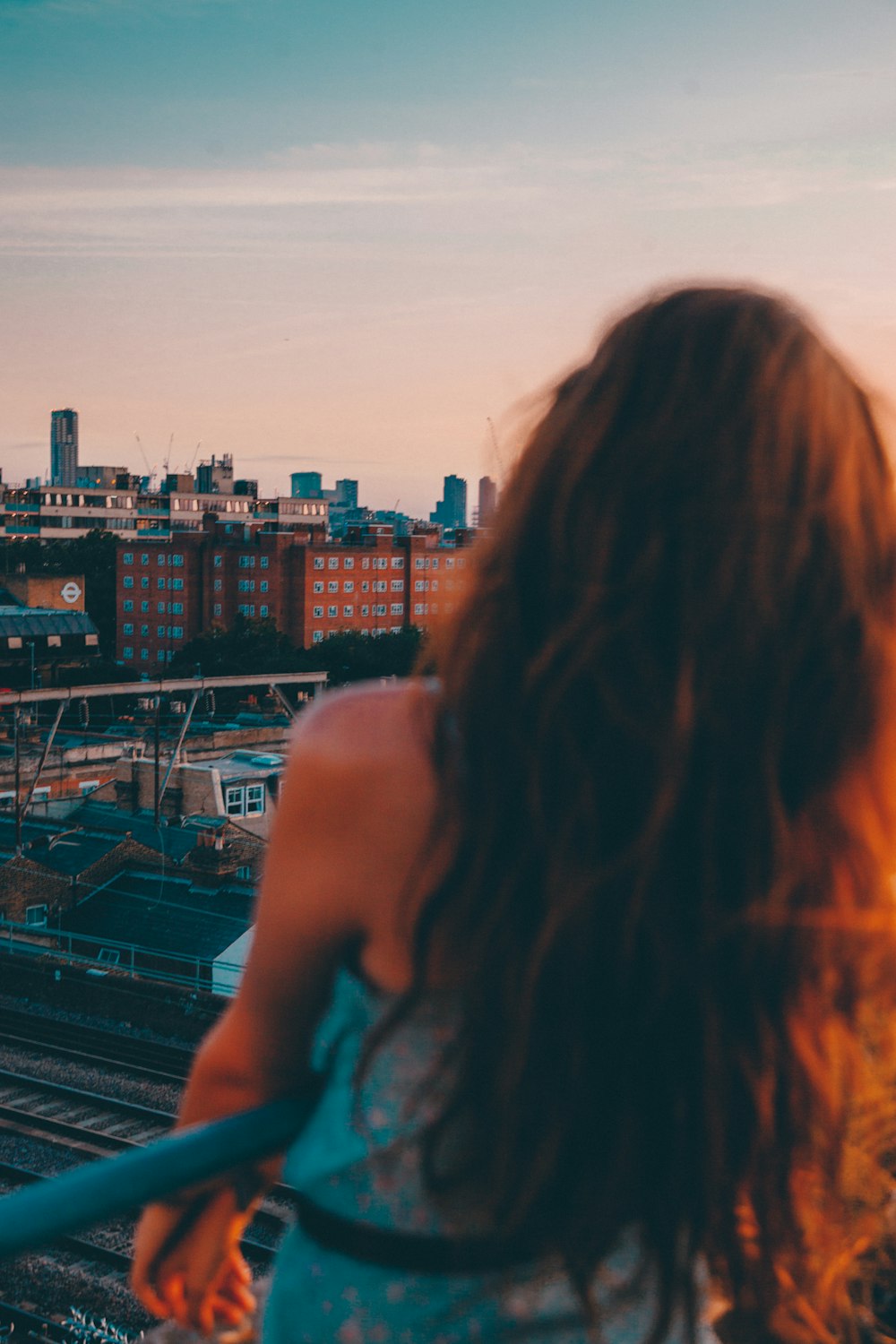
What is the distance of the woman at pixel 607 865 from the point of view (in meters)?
0.67

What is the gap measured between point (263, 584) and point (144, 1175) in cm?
4141

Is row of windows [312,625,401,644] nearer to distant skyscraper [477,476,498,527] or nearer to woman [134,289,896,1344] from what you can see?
distant skyscraper [477,476,498,527]

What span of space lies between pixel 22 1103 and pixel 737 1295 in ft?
34.1

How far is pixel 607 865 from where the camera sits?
0.67 metres

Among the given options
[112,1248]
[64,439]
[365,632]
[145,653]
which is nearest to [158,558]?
Answer: [145,653]

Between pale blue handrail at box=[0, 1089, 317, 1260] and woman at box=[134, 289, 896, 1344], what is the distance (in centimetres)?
5

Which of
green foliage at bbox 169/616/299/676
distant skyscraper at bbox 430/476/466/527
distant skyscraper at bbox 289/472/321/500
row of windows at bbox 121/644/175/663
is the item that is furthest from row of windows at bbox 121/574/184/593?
distant skyscraper at bbox 289/472/321/500

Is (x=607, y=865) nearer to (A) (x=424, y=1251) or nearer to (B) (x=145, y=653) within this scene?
(A) (x=424, y=1251)

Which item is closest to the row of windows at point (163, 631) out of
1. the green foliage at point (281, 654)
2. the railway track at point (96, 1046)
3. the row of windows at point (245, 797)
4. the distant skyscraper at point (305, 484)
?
the green foliage at point (281, 654)

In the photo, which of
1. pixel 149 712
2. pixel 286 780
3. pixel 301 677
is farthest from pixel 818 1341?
pixel 149 712

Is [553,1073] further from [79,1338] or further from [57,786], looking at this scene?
[57,786]

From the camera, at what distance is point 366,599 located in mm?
42000

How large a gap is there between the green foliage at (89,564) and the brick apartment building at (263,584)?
5.21 feet

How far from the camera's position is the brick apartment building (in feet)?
136
